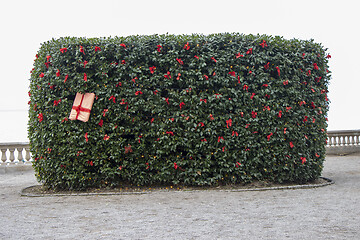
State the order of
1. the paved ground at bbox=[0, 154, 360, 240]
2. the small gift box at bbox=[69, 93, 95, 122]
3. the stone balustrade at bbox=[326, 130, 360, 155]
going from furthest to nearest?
the stone balustrade at bbox=[326, 130, 360, 155] < the small gift box at bbox=[69, 93, 95, 122] < the paved ground at bbox=[0, 154, 360, 240]

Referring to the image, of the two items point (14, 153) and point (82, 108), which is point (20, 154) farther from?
point (82, 108)

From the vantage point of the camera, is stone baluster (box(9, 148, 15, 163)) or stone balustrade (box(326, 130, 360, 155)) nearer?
stone baluster (box(9, 148, 15, 163))

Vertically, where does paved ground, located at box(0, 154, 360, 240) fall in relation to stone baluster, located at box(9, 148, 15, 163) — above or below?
below

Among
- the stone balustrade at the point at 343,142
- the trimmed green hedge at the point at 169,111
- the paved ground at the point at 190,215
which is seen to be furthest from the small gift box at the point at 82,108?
the stone balustrade at the point at 343,142

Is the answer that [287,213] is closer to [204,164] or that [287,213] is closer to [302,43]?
[204,164]

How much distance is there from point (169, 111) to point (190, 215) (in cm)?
295

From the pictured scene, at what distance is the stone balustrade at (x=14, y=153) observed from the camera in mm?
13211

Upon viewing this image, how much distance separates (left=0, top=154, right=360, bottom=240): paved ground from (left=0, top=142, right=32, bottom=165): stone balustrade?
15.4ft

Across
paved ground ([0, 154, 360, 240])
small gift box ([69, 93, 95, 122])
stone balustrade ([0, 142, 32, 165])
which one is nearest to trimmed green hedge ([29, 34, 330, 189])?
small gift box ([69, 93, 95, 122])

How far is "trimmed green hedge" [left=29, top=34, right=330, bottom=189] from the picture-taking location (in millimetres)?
8406

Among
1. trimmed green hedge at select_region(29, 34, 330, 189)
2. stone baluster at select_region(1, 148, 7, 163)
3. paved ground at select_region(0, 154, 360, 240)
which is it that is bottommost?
paved ground at select_region(0, 154, 360, 240)

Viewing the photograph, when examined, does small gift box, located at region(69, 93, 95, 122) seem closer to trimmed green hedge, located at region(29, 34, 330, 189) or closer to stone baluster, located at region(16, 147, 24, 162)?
trimmed green hedge, located at region(29, 34, 330, 189)

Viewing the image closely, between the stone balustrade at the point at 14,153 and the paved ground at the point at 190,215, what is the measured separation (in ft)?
15.4

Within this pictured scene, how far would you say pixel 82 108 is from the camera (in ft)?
27.4
